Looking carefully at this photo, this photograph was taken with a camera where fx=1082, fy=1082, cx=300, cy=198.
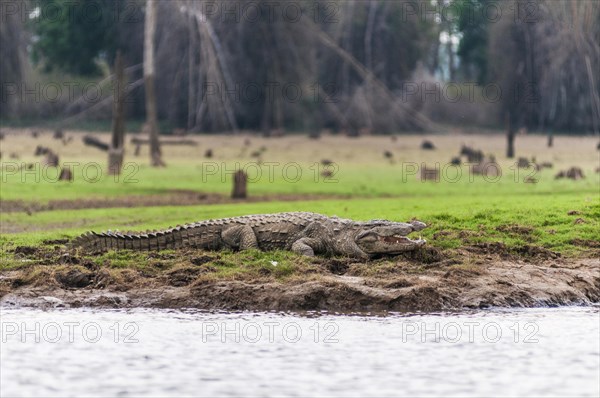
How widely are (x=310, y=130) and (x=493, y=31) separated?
12.5 meters

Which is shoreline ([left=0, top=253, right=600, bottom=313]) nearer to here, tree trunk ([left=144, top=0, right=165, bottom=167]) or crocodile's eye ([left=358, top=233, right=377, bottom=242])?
crocodile's eye ([left=358, top=233, right=377, bottom=242])

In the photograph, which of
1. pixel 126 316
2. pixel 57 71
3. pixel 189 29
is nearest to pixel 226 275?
pixel 126 316

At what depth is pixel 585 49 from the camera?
123 ft

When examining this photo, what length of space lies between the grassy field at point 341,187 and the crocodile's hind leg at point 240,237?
→ 219 cm

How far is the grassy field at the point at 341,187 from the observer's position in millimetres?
14109

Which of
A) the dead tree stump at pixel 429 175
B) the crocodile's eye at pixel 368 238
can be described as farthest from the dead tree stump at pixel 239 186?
the crocodile's eye at pixel 368 238

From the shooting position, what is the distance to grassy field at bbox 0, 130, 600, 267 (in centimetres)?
1411

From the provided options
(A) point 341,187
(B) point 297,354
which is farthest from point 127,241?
(A) point 341,187

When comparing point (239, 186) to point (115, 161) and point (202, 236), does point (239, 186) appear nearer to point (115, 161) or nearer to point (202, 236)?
point (115, 161)

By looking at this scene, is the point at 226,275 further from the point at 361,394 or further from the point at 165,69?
the point at 165,69

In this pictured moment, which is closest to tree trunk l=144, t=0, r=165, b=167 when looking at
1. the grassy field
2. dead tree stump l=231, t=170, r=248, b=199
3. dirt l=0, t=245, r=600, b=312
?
the grassy field

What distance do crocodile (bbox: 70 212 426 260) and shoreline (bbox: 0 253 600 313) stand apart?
0.26 m

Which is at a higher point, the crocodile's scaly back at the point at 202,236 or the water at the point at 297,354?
the crocodile's scaly back at the point at 202,236

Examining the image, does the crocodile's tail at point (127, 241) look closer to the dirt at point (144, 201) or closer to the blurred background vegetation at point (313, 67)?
→ the dirt at point (144, 201)
